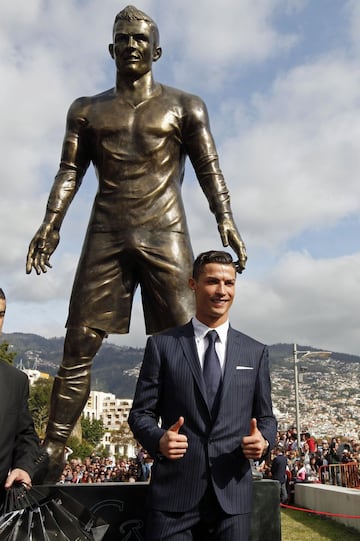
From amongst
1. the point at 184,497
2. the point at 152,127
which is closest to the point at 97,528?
the point at 184,497

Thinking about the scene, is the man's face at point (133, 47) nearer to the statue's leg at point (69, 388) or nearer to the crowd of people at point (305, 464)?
the statue's leg at point (69, 388)

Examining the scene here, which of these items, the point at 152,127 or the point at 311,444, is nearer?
the point at 152,127

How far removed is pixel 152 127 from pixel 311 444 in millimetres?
16134

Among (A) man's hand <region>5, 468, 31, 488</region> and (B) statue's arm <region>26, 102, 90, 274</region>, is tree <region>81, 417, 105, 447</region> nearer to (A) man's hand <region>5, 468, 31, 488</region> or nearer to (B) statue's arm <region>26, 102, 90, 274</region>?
(B) statue's arm <region>26, 102, 90, 274</region>

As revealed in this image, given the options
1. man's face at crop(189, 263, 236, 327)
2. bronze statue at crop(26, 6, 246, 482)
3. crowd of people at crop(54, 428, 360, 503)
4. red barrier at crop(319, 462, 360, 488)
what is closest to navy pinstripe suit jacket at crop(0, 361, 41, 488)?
man's face at crop(189, 263, 236, 327)

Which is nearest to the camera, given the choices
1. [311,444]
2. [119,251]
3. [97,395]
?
[119,251]

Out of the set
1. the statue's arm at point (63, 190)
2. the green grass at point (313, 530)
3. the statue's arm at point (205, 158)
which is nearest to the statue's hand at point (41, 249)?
the statue's arm at point (63, 190)

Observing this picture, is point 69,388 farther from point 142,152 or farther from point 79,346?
point 142,152

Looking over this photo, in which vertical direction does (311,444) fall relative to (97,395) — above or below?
below

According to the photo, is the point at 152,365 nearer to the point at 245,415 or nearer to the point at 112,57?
the point at 245,415

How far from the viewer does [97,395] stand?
158750 millimetres

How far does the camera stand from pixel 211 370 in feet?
9.91

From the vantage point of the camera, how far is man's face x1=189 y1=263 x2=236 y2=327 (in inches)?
121

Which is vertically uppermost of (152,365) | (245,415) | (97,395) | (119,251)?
(97,395)
